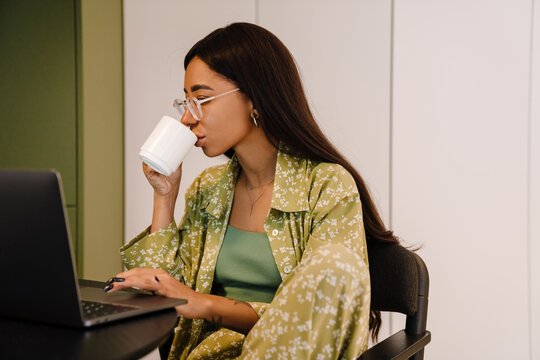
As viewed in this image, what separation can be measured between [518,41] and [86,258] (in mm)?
1844

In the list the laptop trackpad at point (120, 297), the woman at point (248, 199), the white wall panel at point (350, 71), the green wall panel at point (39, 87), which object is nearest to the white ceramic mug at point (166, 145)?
the woman at point (248, 199)

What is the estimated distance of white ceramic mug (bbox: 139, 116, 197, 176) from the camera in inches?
46.3

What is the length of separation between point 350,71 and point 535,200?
795 mm

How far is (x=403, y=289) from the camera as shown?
1088 millimetres

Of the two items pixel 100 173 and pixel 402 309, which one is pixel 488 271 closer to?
pixel 402 309

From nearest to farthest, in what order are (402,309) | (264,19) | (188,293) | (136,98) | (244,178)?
1. (188,293)
2. (402,309)
3. (244,178)
4. (264,19)
5. (136,98)

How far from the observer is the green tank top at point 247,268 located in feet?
4.17

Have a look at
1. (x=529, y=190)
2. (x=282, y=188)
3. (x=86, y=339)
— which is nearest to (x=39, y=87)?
(x=282, y=188)

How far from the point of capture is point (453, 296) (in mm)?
1838

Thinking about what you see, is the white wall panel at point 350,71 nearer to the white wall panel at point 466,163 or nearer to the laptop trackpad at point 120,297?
the white wall panel at point 466,163

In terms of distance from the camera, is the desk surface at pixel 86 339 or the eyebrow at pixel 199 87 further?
the eyebrow at pixel 199 87

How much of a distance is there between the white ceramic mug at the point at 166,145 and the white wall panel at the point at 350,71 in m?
0.91

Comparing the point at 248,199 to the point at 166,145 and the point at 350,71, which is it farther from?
the point at 350,71

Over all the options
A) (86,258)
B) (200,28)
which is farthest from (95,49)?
(86,258)
